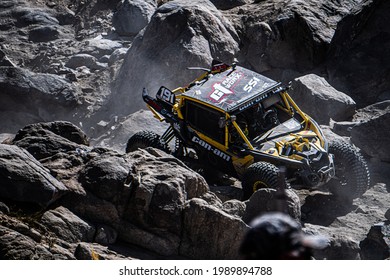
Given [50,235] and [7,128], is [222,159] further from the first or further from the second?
[7,128]

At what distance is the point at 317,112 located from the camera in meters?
16.0

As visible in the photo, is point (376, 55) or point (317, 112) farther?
point (376, 55)

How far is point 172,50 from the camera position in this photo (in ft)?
60.8

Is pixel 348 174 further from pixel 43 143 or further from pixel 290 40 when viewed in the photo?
Answer: pixel 290 40

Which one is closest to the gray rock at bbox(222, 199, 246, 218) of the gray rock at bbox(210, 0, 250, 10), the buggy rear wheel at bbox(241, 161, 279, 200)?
the buggy rear wheel at bbox(241, 161, 279, 200)

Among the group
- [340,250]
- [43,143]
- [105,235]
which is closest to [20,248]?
[105,235]

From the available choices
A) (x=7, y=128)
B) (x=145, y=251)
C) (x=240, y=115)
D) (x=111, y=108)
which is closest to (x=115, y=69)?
(x=111, y=108)

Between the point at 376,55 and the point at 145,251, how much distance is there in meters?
11.7

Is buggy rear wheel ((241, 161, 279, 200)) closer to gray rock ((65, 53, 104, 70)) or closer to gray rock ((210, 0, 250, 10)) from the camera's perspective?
gray rock ((65, 53, 104, 70))

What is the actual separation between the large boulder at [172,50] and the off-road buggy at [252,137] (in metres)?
4.92

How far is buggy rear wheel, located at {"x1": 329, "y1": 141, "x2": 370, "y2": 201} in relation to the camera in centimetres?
1173

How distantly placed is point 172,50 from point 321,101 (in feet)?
15.6

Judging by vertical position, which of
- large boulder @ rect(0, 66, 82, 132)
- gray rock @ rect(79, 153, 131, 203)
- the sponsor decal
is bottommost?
large boulder @ rect(0, 66, 82, 132)

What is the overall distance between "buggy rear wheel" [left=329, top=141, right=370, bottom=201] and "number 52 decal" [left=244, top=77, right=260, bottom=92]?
1.87 m
